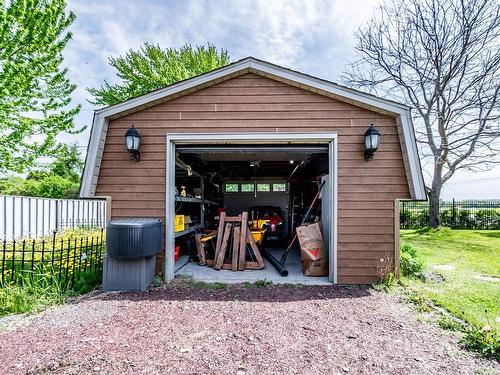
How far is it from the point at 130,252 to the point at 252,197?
23.7 feet

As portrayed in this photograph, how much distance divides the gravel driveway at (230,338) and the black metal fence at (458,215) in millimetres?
11690

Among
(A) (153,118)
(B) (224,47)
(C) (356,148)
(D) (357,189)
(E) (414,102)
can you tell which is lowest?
Answer: (D) (357,189)

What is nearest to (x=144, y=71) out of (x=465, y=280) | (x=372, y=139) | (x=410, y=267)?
(x=372, y=139)

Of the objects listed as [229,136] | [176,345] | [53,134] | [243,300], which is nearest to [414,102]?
[229,136]

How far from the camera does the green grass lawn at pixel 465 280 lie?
3.54m

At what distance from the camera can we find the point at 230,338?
2820 mm

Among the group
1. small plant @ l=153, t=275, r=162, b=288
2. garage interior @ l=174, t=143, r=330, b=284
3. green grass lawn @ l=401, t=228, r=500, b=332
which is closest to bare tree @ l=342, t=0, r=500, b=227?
green grass lawn @ l=401, t=228, r=500, b=332

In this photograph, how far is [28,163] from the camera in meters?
12.0

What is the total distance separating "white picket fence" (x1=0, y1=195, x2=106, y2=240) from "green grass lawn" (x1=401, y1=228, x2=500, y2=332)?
307 inches

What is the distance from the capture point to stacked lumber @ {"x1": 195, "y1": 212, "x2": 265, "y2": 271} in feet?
18.1

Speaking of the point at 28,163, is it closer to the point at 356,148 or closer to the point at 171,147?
the point at 171,147

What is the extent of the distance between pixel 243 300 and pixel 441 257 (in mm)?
5940

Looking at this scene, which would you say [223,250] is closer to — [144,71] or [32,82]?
[32,82]

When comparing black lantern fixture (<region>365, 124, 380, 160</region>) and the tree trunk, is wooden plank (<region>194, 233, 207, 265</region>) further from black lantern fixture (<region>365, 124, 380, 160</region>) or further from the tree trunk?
the tree trunk
